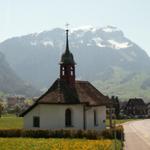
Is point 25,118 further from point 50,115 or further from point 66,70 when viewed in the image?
point 66,70

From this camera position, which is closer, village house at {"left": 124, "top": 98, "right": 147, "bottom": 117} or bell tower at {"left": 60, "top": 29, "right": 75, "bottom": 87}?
bell tower at {"left": 60, "top": 29, "right": 75, "bottom": 87}

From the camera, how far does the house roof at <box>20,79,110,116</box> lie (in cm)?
6197

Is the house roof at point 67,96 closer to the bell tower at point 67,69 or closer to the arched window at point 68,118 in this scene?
the bell tower at point 67,69

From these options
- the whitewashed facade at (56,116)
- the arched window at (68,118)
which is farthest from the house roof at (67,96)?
the arched window at (68,118)

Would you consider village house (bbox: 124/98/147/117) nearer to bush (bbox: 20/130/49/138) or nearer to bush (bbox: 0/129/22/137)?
bush (bbox: 0/129/22/137)

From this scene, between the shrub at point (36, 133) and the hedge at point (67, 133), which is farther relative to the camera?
the shrub at point (36, 133)

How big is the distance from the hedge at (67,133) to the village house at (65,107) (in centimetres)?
483

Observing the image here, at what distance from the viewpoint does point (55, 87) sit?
64.2m

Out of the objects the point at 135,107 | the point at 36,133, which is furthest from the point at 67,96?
the point at 135,107

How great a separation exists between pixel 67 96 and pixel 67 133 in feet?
24.5

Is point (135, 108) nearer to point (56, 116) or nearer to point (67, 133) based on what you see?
point (56, 116)

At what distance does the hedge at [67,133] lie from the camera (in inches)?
2164

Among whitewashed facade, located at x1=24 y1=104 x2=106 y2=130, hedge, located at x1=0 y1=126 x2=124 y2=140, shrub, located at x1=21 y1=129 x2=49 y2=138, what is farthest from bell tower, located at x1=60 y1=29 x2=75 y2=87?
hedge, located at x1=0 y1=126 x2=124 y2=140

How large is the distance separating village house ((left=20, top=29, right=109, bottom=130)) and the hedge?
483 cm
